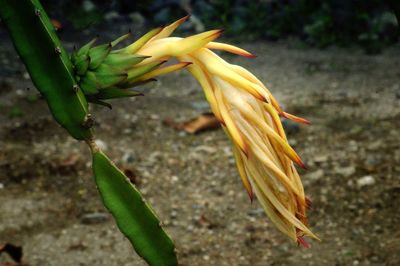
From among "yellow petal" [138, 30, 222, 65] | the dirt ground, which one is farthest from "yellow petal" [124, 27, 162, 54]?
the dirt ground

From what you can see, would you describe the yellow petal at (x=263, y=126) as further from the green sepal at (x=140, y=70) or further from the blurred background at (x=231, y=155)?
the blurred background at (x=231, y=155)

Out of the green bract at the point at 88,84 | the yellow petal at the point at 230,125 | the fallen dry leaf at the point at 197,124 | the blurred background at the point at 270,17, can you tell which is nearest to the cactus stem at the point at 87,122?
the green bract at the point at 88,84

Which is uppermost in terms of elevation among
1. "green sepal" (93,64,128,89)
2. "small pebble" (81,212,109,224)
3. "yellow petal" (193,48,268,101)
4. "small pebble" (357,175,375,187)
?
"yellow petal" (193,48,268,101)

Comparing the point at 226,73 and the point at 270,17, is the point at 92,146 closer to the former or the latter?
the point at 226,73

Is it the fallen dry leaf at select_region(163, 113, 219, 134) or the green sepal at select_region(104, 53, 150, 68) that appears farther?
the fallen dry leaf at select_region(163, 113, 219, 134)

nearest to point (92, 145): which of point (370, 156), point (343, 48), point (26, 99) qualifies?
point (370, 156)

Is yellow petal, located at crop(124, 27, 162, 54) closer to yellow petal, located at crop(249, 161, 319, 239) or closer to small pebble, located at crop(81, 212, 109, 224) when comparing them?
yellow petal, located at crop(249, 161, 319, 239)
